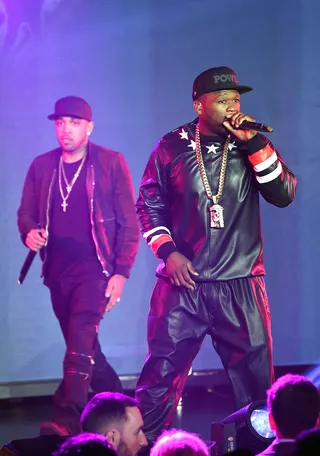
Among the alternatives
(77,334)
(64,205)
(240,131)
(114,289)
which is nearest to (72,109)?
(64,205)

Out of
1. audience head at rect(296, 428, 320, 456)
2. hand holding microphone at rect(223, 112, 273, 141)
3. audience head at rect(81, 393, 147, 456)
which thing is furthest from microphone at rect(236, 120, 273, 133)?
audience head at rect(296, 428, 320, 456)

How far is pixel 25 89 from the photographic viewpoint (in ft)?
20.8

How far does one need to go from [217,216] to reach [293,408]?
4.63ft

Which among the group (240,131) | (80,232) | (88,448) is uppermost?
(240,131)

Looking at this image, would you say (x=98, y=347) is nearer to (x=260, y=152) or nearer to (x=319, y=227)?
(x=319, y=227)

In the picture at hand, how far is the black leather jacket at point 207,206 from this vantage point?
4215 millimetres

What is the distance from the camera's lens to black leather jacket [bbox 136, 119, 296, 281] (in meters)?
4.21

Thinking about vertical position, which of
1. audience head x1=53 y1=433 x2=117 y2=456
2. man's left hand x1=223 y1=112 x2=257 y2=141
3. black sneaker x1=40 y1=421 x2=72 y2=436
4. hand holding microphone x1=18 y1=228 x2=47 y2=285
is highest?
man's left hand x1=223 y1=112 x2=257 y2=141

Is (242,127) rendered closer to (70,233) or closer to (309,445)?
(309,445)

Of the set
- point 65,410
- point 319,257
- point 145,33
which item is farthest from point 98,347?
point 145,33

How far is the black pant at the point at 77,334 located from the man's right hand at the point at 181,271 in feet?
5.56

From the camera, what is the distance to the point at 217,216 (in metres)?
4.21

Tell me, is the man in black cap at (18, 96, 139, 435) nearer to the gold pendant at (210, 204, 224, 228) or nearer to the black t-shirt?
the black t-shirt

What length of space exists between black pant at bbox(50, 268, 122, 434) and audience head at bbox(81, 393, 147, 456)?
2111 millimetres
